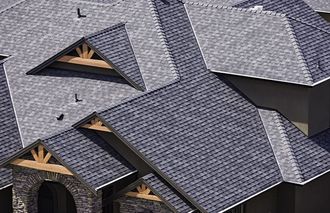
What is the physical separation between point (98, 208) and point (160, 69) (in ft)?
19.1

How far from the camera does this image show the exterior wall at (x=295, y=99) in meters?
41.9

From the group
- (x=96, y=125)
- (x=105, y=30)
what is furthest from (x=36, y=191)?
(x=105, y=30)

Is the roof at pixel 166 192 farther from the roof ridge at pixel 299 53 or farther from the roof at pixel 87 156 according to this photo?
the roof ridge at pixel 299 53

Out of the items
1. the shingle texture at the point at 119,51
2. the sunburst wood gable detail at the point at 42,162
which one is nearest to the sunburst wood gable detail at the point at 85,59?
the shingle texture at the point at 119,51

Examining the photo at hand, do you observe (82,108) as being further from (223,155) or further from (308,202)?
(308,202)

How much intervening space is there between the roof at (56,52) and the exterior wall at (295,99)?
9.36 feet

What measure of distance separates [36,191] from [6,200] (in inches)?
96.7

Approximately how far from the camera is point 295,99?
138 feet

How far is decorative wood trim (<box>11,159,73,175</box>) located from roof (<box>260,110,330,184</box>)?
7242 mm

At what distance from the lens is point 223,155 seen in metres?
40.3

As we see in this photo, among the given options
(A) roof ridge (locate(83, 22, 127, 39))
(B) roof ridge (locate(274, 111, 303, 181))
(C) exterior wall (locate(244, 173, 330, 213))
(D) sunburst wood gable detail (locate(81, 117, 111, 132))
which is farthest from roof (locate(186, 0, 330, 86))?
(D) sunburst wood gable detail (locate(81, 117, 111, 132))

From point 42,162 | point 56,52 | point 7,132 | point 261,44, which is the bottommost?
point 42,162

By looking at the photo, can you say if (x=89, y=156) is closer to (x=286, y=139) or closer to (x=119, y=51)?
(x=119, y=51)

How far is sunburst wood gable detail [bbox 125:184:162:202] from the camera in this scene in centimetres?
3873
